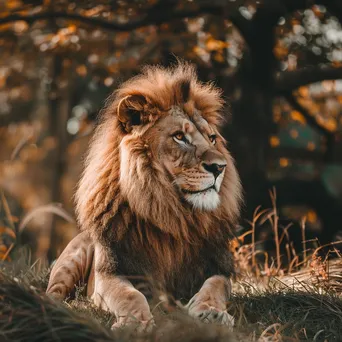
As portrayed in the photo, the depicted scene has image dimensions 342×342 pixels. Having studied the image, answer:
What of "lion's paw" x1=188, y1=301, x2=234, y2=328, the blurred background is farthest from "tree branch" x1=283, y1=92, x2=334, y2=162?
"lion's paw" x1=188, y1=301, x2=234, y2=328

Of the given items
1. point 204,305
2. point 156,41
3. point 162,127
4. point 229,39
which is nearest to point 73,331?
point 204,305

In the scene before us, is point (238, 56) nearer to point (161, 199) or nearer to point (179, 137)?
point (179, 137)

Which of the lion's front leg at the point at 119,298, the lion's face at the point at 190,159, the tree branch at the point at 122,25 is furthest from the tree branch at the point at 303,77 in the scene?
the lion's front leg at the point at 119,298

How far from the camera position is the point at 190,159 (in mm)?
4184

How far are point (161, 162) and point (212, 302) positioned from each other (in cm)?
88

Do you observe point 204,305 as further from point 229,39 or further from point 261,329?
point 229,39

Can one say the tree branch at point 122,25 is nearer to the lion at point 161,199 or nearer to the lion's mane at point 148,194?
the lion's mane at point 148,194

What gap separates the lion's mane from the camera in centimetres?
421

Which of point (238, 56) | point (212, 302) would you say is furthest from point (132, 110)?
point (238, 56)

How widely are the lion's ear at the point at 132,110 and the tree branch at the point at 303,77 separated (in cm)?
575

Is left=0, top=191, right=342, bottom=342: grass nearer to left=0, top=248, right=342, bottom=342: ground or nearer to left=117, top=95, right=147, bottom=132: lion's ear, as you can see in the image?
left=0, top=248, right=342, bottom=342: ground

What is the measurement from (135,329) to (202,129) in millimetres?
1525

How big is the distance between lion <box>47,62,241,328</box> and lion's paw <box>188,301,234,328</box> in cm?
12

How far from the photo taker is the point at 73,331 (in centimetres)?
304
